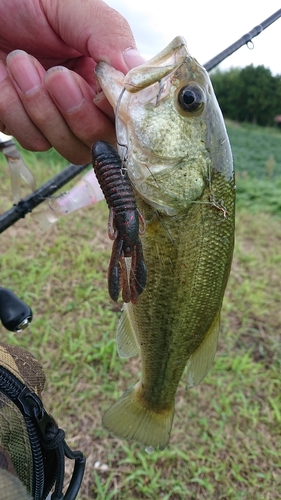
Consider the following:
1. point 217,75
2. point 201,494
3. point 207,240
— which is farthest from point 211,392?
point 217,75

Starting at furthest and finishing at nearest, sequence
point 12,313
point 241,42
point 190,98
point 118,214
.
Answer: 1. point 241,42
2. point 12,313
3. point 190,98
4. point 118,214

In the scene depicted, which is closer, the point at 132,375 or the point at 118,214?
the point at 118,214

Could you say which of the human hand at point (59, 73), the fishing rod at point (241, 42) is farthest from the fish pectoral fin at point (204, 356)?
the fishing rod at point (241, 42)

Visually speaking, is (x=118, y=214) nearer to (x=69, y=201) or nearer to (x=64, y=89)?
(x=64, y=89)

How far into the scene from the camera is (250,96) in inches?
1574

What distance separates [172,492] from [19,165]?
2.21 metres

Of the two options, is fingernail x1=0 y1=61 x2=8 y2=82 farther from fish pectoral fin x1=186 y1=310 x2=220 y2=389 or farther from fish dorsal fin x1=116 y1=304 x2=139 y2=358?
fish pectoral fin x1=186 y1=310 x2=220 y2=389

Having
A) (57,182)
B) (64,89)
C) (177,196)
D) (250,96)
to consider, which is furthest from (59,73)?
(250,96)

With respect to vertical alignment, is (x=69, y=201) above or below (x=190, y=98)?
below

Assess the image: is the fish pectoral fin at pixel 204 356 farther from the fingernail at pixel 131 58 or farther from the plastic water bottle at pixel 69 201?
the plastic water bottle at pixel 69 201

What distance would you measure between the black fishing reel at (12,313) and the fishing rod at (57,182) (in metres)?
0.75

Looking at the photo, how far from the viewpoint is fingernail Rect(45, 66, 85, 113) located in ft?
4.55

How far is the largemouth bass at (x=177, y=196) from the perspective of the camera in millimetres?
1213

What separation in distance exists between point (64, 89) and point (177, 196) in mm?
593
